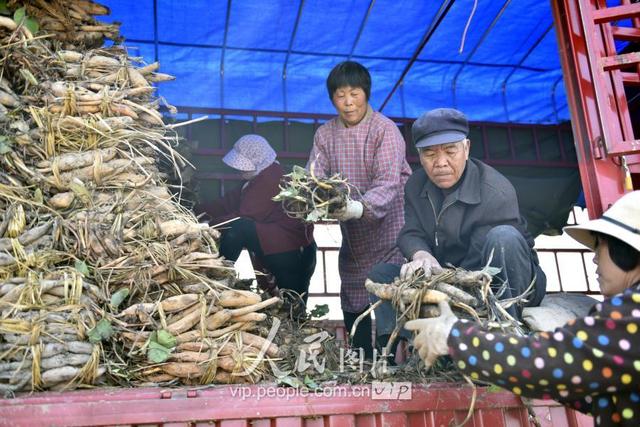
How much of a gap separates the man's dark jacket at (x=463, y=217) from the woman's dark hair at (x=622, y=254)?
4.25ft

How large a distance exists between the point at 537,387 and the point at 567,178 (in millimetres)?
4692

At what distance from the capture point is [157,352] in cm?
247

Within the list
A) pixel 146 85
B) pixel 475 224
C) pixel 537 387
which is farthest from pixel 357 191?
pixel 537 387

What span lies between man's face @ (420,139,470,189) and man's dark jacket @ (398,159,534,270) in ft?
0.20

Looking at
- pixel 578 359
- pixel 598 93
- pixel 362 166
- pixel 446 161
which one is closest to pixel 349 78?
pixel 362 166

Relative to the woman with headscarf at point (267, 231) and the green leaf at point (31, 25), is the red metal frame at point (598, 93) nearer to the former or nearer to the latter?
the woman with headscarf at point (267, 231)

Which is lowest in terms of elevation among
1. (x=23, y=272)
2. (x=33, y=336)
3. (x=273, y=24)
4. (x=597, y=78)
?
(x=33, y=336)

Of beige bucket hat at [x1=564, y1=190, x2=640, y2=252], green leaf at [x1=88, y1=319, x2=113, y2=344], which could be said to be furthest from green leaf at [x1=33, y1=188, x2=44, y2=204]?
beige bucket hat at [x1=564, y1=190, x2=640, y2=252]

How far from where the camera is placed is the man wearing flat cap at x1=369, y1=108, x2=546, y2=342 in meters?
3.12

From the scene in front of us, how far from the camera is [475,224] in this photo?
320 centimetres

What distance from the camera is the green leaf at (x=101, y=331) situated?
2422 mm

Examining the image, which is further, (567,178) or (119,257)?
(567,178)

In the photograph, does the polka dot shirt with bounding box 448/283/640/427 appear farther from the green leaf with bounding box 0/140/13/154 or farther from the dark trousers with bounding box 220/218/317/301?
the dark trousers with bounding box 220/218/317/301

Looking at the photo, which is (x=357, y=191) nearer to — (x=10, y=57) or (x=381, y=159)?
(x=381, y=159)
